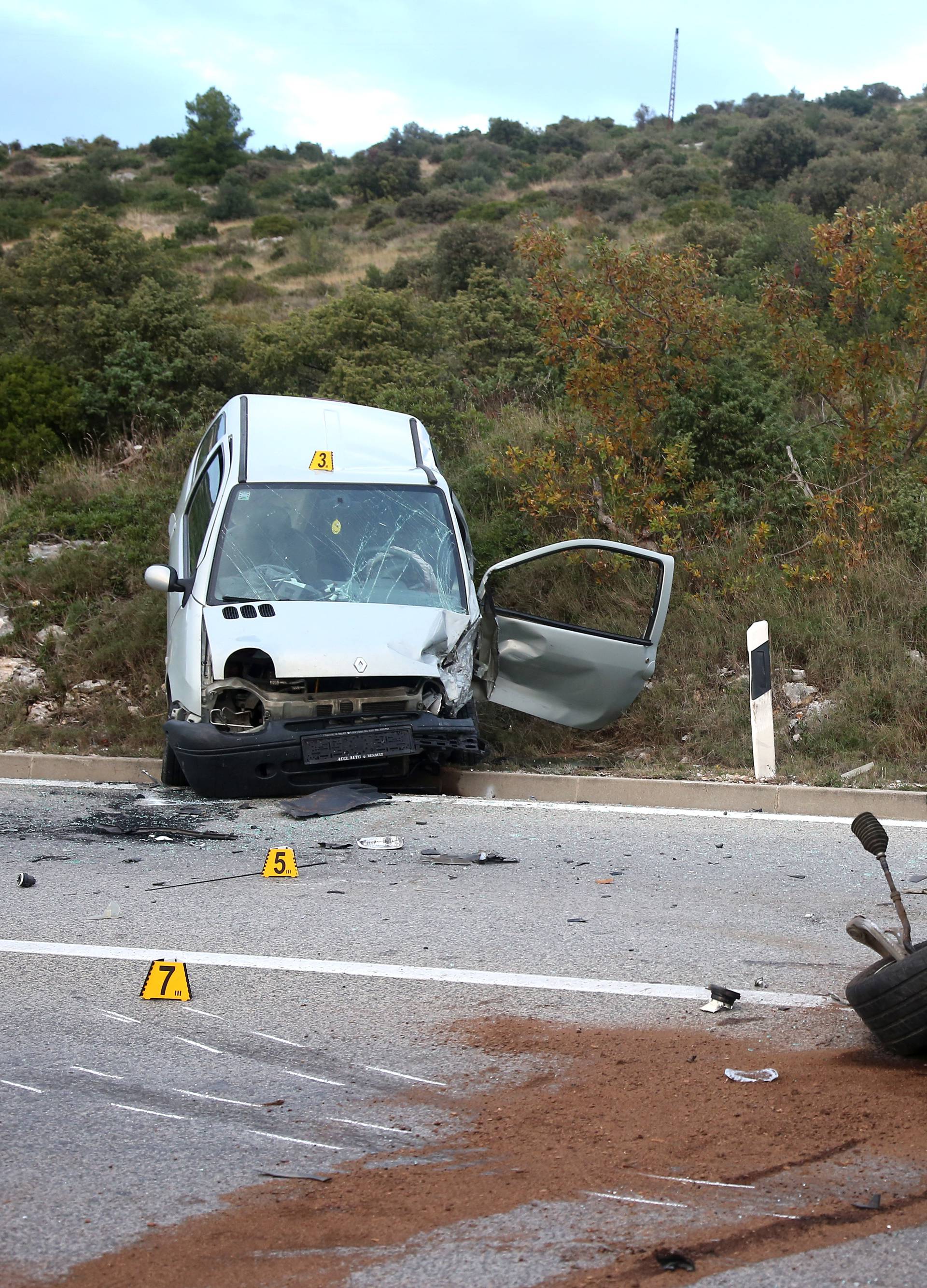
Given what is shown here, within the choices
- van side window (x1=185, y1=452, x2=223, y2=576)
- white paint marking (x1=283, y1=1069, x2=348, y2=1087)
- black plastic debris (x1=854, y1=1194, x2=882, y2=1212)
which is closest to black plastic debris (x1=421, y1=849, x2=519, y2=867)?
white paint marking (x1=283, y1=1069, x2=348, y2=1087)

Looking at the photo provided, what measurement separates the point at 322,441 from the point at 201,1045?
6362 millimetres

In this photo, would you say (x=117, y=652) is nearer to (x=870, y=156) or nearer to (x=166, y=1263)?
(x=166, y=1263)

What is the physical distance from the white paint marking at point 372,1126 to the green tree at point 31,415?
43.2 ft

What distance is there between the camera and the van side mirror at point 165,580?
28.5 feet

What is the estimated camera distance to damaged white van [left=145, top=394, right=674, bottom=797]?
798 cm

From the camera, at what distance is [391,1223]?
2.96 meters

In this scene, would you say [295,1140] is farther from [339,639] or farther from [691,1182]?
[339,639]

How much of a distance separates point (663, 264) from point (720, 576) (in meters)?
3.07

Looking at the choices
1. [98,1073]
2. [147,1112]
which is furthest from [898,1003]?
[98,1073]

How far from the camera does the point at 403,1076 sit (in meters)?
3.90

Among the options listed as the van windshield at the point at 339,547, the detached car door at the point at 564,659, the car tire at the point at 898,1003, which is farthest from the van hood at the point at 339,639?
the car tire at the point at 898,1003

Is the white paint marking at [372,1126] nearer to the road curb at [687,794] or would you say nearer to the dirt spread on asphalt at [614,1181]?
the dirt spread on asphalt at [614,1181]

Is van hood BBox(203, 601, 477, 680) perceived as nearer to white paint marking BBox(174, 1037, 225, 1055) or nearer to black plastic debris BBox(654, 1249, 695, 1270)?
white paint marking BBox(174, 1037, 225, 1055)

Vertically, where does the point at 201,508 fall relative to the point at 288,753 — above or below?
above
